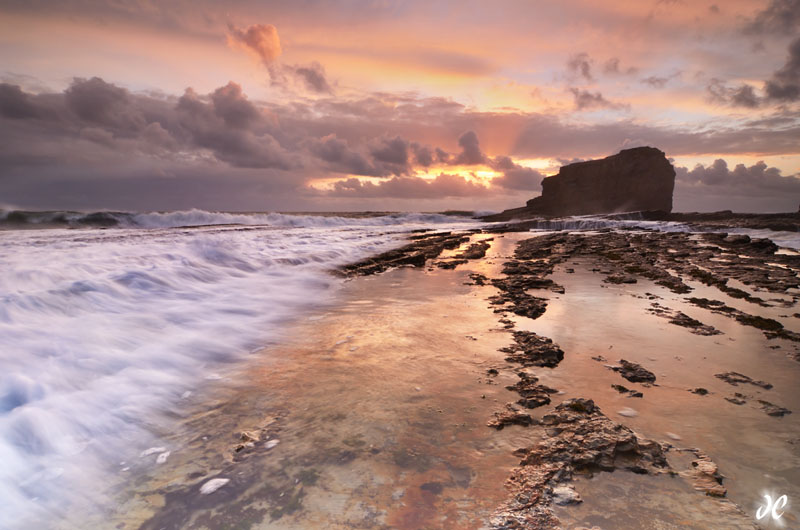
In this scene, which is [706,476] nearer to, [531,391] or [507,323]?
[531,391]

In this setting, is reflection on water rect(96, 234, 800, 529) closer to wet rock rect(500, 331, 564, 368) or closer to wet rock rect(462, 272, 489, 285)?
wet rock rect(500, 331, 564, 368)

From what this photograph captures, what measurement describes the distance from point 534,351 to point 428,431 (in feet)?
5.01

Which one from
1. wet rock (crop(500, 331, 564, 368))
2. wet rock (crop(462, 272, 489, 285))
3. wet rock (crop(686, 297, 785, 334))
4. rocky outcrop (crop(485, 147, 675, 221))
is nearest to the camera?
wet rock (crop(500, 331, 564, 368))

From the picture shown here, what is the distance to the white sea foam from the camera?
6.78ft

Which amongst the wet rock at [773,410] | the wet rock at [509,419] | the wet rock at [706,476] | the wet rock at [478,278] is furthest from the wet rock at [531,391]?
the wet rock at [478,278]

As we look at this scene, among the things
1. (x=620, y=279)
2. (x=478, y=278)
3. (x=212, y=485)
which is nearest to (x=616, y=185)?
(x=620, y=279)

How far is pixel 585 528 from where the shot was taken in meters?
1.45

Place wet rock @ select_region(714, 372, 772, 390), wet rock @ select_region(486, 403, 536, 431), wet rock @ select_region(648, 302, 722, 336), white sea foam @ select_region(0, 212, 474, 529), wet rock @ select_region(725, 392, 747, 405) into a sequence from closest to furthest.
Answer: white sea foam @ select_region(0, 212, 474, 529)
wet rock @ select_region(486, 403, 536, 431)
wet rock @ select_region(725, 392, 747, 405)
wet rock @ select_region(714, 372, 772, 390)
wet rock @ select_region(648, 302, 722, 336)

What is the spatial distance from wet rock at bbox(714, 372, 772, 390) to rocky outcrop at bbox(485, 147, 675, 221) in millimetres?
63853

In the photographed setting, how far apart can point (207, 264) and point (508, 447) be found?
800 centimetres

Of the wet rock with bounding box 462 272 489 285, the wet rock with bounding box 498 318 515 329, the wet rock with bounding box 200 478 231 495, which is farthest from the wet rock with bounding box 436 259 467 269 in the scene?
the wet rock with bounding box 200 478 231 495

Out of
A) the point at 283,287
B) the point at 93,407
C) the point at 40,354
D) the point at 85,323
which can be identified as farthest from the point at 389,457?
the point at 283,287

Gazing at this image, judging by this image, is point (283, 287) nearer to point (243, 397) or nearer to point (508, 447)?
point (243, 397)

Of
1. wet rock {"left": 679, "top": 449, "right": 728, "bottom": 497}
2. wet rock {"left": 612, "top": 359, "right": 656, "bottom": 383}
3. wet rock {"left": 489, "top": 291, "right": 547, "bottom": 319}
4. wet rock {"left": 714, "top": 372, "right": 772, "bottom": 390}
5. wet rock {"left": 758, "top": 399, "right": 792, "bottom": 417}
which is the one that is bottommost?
wet rock {"left": 714, "top": 372, "right": 772, "bottom": 390}
